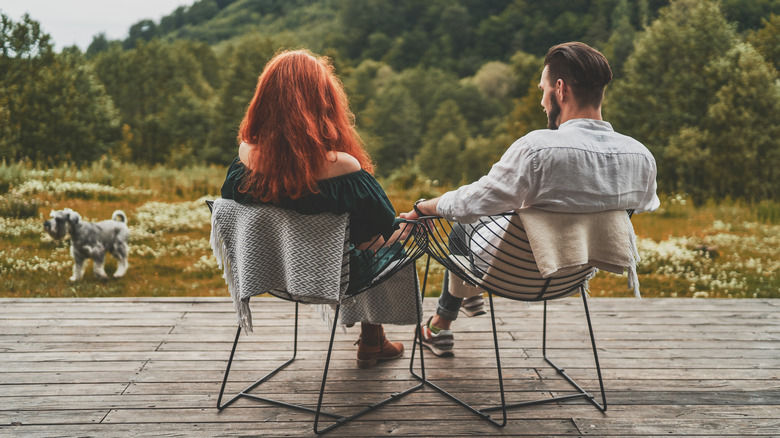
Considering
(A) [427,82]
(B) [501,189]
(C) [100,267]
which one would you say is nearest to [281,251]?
(B) [501,189]

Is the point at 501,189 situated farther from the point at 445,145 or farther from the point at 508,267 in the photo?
the point at 445,145

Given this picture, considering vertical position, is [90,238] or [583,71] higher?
[583,71]

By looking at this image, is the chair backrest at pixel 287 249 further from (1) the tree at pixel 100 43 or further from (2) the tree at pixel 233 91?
(1) the tree at pixel 100 43

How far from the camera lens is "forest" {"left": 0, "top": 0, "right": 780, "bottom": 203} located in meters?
14.6

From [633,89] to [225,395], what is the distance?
24008mm

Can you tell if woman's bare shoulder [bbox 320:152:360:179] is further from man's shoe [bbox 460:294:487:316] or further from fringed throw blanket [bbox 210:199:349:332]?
man's shoe [bbox 460:294:487:316]

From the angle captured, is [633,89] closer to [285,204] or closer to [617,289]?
[617,289]

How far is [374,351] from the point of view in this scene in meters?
2.46

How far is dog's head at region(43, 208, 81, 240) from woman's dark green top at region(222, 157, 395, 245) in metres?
2.25

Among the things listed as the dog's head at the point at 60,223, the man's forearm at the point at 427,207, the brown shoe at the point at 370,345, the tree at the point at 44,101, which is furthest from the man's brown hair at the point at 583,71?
the tree at the point at 44,101

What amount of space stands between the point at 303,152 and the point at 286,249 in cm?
31

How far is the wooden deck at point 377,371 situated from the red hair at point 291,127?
834mm

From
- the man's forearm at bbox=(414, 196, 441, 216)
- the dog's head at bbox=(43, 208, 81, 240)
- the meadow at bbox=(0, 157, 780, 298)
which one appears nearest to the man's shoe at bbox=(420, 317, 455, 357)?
the man's forearm at bbox=(414, 196, 441, 216)

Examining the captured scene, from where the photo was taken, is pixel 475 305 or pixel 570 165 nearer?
pixel 570 165
